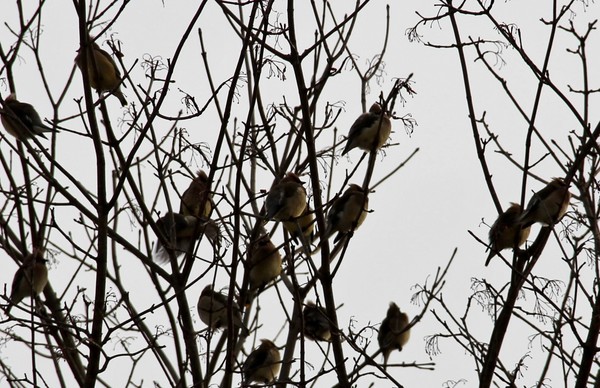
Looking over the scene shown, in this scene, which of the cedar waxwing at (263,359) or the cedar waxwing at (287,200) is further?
the cedar waxwing at (263,359)

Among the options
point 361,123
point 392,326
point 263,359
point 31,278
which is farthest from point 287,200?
point 392,326

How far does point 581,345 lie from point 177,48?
221 centimetres

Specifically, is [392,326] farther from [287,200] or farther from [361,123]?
[287,200]

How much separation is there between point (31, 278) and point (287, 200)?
201cm

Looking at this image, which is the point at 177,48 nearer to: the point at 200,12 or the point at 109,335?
the point at 200,12

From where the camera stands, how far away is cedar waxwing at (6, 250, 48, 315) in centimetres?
434

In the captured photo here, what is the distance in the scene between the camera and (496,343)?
4039 millimetres

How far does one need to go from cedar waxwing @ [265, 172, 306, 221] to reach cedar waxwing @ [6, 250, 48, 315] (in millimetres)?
1479

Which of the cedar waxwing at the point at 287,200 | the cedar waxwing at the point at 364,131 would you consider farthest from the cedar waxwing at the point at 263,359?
the cedar waxwing at the point at 364,131

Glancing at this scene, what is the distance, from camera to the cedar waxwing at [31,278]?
171 inches

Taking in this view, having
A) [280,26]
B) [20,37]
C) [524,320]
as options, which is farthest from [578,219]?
[20,37]

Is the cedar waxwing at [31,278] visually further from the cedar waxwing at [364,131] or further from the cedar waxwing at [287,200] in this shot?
the cedar waxwing at [364,131]

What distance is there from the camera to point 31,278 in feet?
14.4

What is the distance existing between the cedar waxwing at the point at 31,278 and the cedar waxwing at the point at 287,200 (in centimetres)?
148
